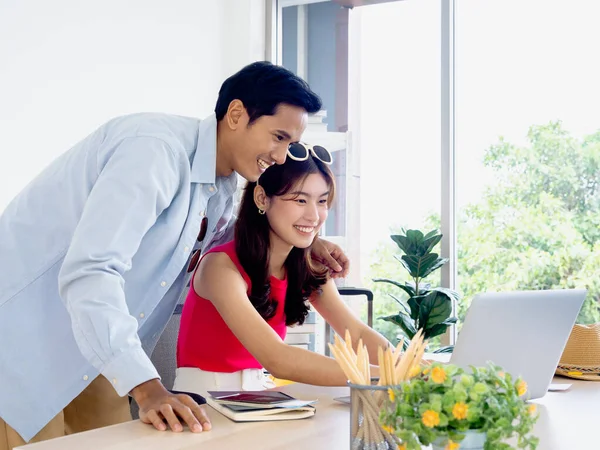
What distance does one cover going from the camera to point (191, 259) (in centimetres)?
183

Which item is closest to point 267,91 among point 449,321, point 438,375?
point 438,375

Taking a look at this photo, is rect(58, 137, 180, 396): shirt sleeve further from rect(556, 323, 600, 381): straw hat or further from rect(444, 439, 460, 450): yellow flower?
rect(556, 323, 600, 381): straw hat

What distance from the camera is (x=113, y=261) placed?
137 centimetres

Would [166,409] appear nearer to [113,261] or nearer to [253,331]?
[113,261]

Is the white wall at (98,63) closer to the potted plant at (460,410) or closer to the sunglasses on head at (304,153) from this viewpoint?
the sunglasses on head at (304,153)

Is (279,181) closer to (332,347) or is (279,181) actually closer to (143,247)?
(143,247)

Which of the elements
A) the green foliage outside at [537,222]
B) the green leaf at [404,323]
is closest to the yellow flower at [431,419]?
the green leaf at [404,323]

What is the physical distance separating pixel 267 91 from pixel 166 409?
750 mm

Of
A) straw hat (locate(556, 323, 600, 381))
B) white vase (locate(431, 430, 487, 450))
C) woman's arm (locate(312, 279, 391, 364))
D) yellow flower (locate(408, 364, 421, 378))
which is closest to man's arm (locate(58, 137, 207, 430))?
yellow flower (locate(408, 364, 421, 378))

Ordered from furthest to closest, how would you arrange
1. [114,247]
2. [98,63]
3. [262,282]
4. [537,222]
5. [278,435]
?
1. [537,222]
2. [98,63]
3. [262,282]
4. [114,247]
5. [278,435]

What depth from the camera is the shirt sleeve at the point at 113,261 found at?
1321 mm

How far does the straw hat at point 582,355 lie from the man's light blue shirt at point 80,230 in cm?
100

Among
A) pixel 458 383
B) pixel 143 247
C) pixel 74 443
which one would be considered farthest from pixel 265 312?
pixel 458 383

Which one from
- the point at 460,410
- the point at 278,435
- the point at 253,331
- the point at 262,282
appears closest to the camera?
the point at 460,410
